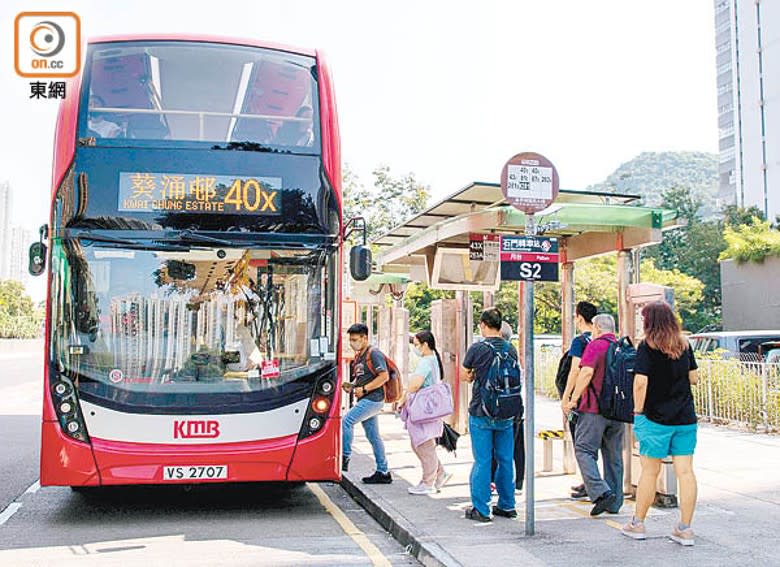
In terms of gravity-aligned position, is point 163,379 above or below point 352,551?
above

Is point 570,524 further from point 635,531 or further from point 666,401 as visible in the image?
point 666,401

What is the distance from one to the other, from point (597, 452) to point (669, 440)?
4.14 feet

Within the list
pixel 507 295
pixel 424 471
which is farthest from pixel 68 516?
pixel 507 295

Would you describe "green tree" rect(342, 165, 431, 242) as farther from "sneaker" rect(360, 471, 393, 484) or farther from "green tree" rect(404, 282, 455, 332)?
"sneaker" rect(360, 471, 393, 484)

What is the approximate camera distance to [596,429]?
802cm

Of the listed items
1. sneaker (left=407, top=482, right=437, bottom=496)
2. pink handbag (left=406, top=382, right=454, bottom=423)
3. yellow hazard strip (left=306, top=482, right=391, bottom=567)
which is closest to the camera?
yellow hazard strip (left=306, top=482, right=391, bottom=567)

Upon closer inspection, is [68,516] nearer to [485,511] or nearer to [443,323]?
[485,511]

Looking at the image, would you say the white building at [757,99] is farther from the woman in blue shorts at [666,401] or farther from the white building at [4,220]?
the white building at [4,220]

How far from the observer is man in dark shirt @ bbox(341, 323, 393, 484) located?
9852 mm

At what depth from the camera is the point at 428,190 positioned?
3716 centimetres

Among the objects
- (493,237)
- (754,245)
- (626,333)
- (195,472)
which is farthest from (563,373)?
(754,245)

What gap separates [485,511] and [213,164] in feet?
12.7

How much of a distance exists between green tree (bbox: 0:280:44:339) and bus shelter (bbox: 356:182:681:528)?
78324 mm

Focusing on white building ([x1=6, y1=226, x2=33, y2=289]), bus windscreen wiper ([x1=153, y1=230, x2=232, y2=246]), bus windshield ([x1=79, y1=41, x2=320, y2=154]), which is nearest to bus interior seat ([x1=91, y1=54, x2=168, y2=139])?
bus windshield ([x1=79, y1=41, x2=320, y2=154])
